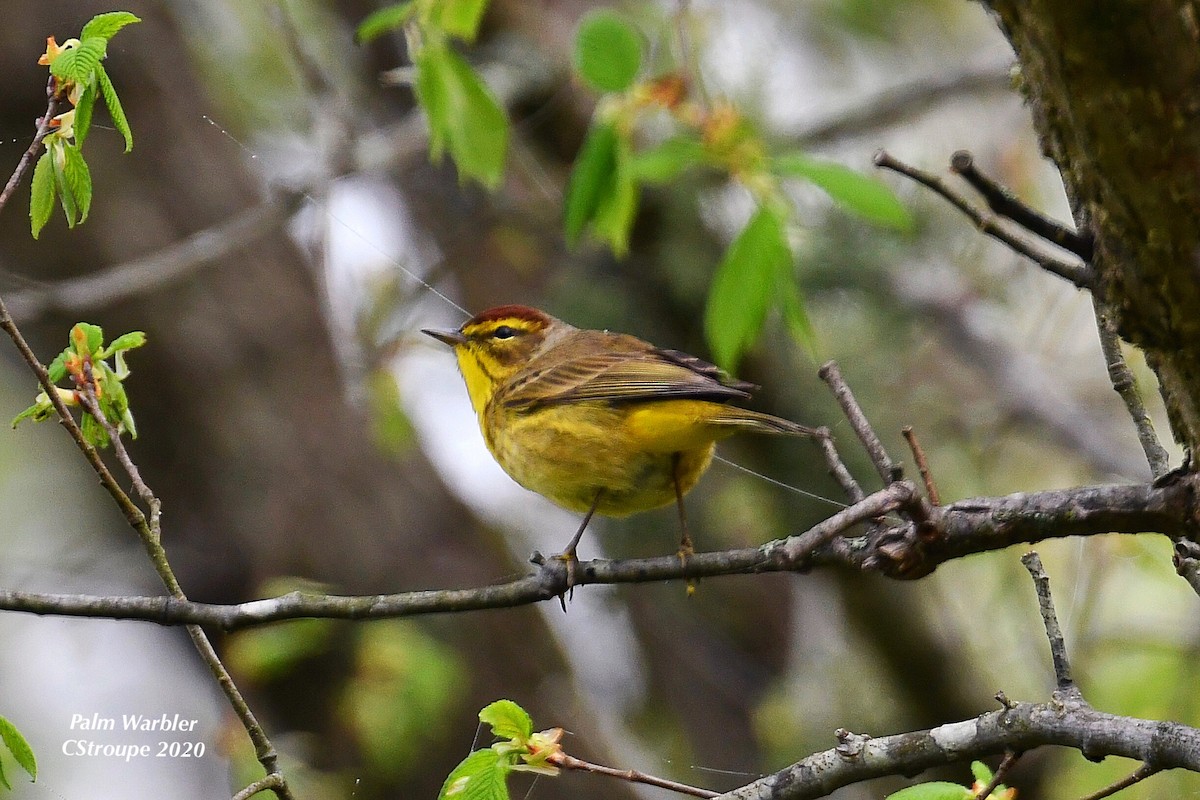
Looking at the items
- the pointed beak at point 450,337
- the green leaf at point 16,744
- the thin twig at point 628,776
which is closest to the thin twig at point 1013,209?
the thin twig at point 628,776

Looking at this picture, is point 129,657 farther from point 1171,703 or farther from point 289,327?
point 1171,703

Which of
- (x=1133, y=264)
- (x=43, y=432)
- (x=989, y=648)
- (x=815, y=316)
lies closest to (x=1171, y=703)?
(x=989, y=648)

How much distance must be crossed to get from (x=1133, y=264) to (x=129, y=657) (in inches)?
179

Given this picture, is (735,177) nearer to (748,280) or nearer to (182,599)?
(748,280)

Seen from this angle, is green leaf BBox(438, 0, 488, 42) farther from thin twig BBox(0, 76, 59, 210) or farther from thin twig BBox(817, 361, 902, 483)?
thin twig BBox(817, 361, 902, 483)

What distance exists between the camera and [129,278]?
4.67m

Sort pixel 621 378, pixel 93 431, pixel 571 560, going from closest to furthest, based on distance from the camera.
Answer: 1. pixel 93 431
2. pixel 571 560
3. pixel 621 378

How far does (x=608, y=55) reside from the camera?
299cm

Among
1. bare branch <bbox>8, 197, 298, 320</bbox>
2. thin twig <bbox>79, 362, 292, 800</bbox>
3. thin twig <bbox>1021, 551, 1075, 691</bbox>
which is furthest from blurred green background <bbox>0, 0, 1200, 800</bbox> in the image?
thin twig <bbox>1021, 551, 1075, 691</bbox>

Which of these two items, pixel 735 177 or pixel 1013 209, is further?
pixel 735 177

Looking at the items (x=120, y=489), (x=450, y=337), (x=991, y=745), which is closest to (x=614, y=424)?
(x=450, y=337)

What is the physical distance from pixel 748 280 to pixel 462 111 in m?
1.07

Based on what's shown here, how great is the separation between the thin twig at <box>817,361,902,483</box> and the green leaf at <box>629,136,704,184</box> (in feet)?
3.13

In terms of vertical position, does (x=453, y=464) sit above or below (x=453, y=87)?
above
